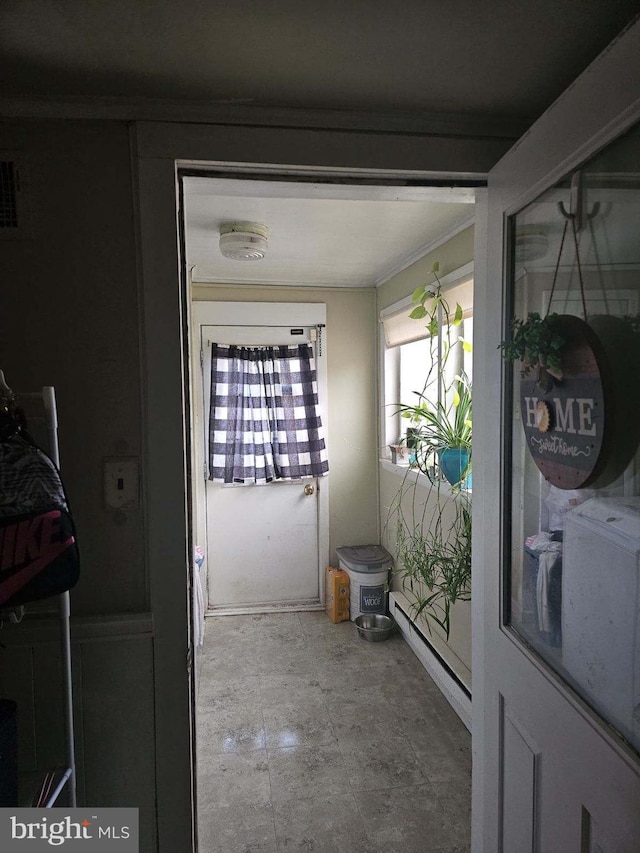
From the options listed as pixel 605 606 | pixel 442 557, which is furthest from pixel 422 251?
pixel 605 606

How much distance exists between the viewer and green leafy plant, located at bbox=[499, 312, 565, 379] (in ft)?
3.28

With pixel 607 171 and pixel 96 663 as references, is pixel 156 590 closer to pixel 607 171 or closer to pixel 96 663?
pixel 96 663

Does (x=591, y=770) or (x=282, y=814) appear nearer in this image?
(x=591, y=770)

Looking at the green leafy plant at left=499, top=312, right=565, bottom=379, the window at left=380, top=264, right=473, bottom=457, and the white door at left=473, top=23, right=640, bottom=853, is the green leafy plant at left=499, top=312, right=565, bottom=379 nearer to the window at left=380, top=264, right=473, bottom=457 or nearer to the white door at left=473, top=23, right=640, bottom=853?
the white door at left=473, top=23, right=640, bottom=853

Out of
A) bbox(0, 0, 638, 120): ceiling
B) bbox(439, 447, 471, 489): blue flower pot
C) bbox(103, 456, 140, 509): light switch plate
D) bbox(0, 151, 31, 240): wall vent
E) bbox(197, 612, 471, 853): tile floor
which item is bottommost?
bbox(197, 612, 471, 853): tile floor

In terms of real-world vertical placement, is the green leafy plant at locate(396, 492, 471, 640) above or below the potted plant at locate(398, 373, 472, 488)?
below

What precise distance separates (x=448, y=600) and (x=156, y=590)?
1344mm

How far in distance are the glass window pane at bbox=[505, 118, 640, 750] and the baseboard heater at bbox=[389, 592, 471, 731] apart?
1.45 m

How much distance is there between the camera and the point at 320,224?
231 cm

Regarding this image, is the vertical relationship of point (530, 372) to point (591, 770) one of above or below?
above

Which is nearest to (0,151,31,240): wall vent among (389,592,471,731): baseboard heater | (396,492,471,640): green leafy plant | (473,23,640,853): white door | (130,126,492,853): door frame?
(130,126,492,853): door frame

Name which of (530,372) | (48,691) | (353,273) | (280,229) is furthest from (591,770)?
(353,273)

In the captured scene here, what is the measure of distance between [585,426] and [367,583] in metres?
2.64

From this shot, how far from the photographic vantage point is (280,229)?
2.38 meters
